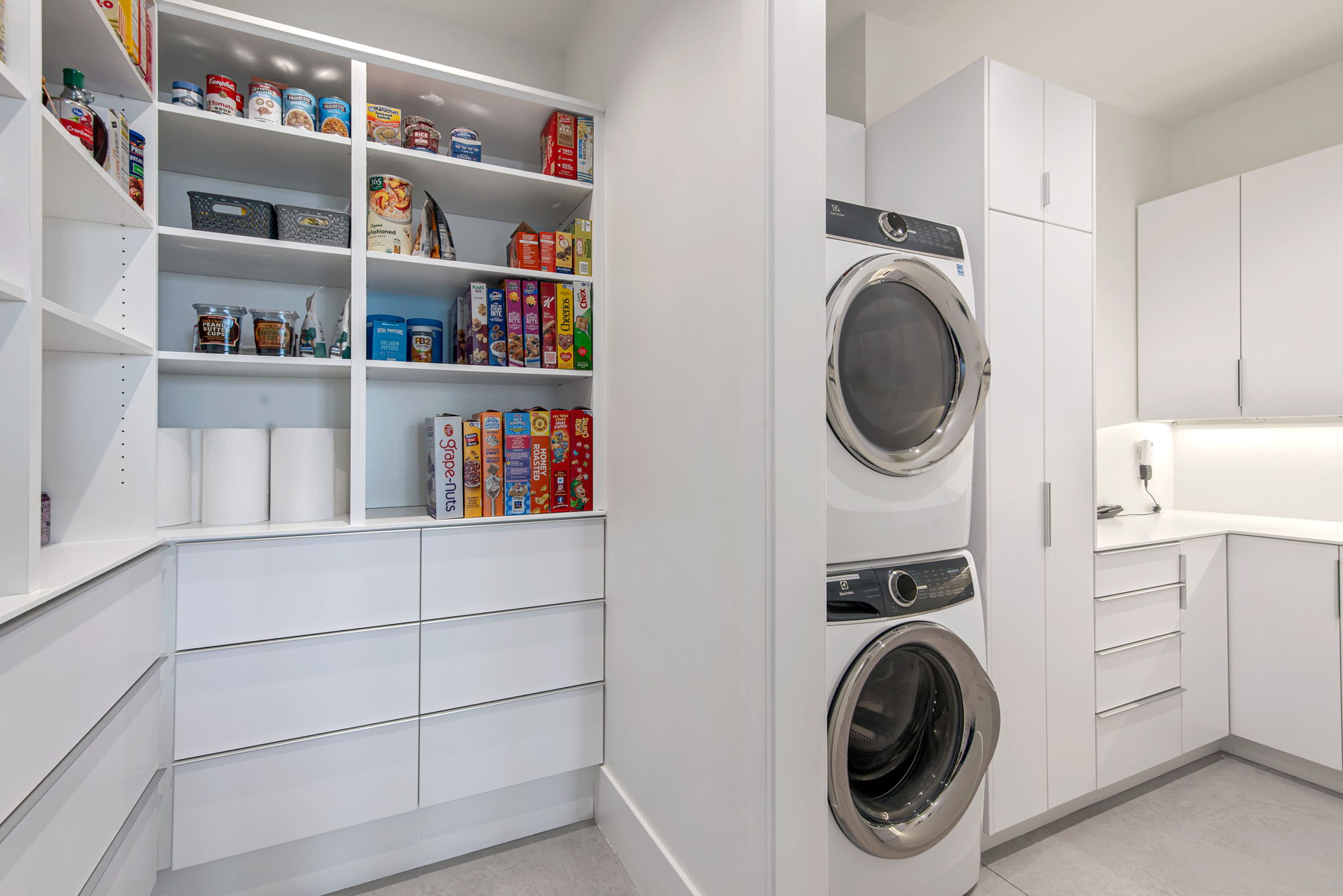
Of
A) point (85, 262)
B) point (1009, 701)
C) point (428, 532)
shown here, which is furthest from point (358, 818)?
point (1009, 701)

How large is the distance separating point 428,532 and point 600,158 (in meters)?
1.30

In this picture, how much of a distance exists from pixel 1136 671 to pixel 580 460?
208cm

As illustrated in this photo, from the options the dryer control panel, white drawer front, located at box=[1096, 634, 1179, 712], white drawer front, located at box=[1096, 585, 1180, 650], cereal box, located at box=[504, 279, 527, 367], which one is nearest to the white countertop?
white drawer front, located at box=[1096, 585, 1180, 650]

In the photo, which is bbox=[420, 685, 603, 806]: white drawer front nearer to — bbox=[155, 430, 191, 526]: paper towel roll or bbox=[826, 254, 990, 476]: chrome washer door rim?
bbox=[155, 430, 191, 526]: paper towel roll

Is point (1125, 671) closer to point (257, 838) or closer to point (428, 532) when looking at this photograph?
point (428, 532)

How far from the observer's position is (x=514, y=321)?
6.23 feet

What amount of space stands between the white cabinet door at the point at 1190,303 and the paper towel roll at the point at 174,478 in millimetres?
3906

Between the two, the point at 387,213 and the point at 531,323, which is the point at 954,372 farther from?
the point at 387,213

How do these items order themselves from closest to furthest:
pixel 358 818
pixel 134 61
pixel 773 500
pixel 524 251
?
pixel 773 500, pixel 134 61, pixel 358 818, pixel 524 251

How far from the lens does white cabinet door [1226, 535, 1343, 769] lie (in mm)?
2121

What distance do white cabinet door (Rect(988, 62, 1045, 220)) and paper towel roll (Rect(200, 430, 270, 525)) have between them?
7.01 feet

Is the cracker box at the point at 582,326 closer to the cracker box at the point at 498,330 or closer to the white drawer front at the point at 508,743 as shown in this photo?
the cracker box at the point at 498,330

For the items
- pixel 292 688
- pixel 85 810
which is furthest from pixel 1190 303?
pixel 85 810

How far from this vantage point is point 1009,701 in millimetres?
1787
